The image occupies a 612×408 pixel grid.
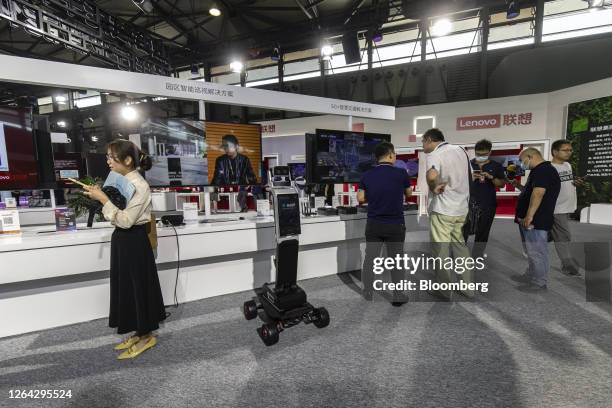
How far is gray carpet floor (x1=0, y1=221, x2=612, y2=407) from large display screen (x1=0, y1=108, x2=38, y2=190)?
4.10ft

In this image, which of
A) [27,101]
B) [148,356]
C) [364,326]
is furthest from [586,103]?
[27,101]

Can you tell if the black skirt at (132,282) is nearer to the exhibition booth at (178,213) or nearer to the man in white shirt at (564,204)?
the exhibition booth at (178,213)

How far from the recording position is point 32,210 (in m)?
4.67

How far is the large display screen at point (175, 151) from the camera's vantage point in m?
2.85

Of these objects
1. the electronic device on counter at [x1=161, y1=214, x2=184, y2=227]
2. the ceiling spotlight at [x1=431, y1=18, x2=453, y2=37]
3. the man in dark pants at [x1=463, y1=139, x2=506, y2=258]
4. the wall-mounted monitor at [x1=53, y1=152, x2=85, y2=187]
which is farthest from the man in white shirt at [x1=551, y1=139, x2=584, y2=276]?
the wall-mounted monitor at [x1=53, y1=152, x2=85, y2=187]

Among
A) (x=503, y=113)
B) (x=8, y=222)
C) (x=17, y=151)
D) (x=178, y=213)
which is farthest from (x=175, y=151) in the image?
(x=503, y=113)

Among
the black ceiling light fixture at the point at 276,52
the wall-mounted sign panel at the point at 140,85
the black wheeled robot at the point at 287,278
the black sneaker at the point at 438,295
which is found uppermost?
the black ceiling light fixture at the point at 276,52

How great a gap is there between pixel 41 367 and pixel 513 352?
2.99 m

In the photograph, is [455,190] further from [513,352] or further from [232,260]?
[232,260]

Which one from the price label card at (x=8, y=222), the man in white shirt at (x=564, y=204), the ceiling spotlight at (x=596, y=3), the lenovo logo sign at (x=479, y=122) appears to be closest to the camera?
the price label card at (x=8, y=222)

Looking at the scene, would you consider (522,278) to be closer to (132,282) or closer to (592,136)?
(132,282)

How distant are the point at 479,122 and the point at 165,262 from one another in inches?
312

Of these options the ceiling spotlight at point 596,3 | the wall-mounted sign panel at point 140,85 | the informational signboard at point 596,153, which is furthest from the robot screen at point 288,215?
the ceiling spotlight at point 596,3

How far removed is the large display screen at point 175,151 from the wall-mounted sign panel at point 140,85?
281 mm
